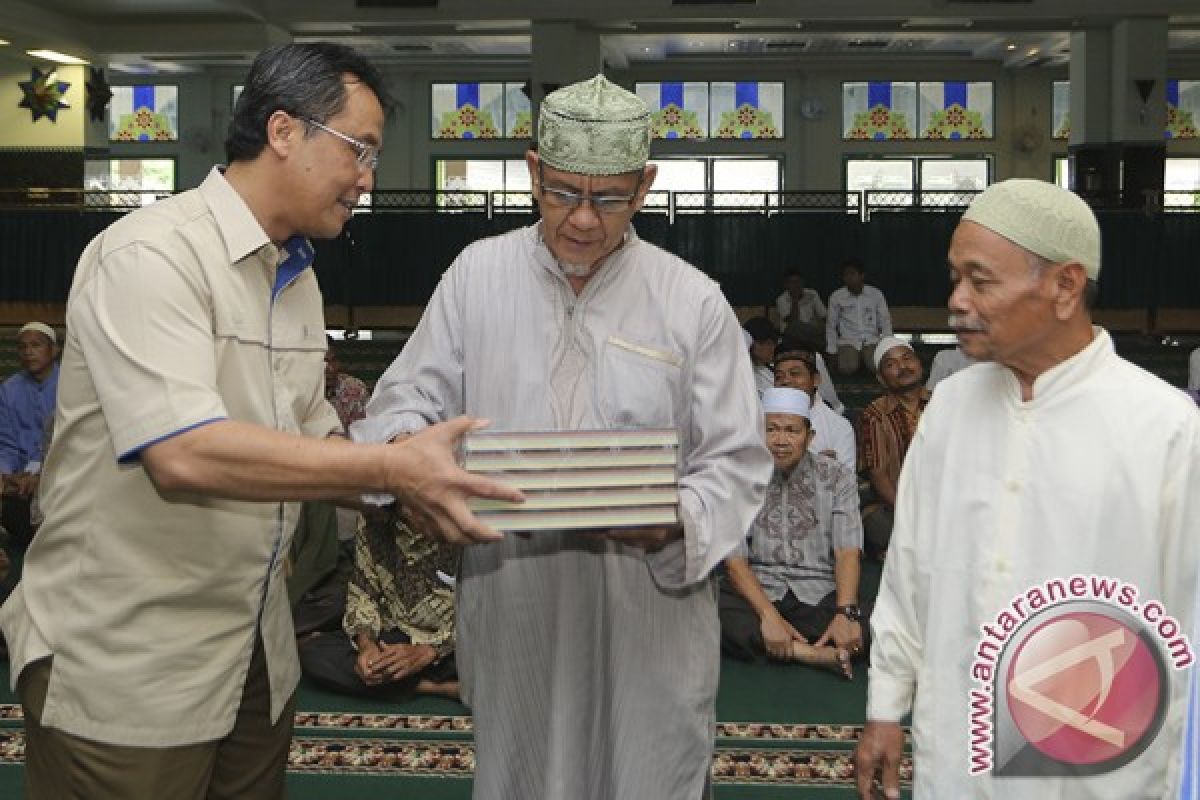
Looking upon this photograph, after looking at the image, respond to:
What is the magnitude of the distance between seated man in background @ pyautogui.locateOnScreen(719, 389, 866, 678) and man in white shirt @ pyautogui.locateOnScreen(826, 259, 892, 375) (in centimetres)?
816

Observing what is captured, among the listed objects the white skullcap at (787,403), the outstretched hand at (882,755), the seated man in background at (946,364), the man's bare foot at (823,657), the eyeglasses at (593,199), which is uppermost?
the eyeglasses at (593,199)

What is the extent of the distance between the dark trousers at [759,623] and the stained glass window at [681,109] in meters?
17.6

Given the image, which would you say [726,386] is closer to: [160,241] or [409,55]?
[160,241]

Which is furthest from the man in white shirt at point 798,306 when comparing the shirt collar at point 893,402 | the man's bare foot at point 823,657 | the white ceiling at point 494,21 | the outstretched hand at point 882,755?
the outstretched hand at point 882,755

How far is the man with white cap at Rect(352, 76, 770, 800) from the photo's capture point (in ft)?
6.72

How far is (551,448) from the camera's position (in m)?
1.75

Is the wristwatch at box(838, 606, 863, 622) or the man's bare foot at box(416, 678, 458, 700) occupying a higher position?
the wristwatch at box(838, 606, 863, 622)

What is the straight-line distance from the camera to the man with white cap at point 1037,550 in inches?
64.3

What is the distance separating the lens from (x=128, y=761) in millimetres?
1785

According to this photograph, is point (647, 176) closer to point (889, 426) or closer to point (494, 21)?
point (889, 426)

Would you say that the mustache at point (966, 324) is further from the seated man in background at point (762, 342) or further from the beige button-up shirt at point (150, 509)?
the seated man in background at point (762, 342)

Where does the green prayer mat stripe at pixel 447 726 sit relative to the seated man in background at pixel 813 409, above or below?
below

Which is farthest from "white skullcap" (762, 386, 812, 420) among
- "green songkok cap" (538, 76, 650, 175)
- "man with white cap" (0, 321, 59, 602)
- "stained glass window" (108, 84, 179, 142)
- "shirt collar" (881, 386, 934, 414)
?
"stained glass window" (108, 84, 179, 142)

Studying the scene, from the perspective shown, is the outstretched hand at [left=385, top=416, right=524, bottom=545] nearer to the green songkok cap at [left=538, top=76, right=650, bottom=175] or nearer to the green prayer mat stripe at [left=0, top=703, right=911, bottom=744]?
the green songkok cap at [left=538, top=76, right=650, bottom=175]
